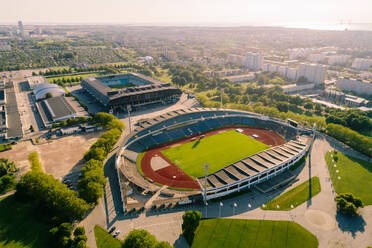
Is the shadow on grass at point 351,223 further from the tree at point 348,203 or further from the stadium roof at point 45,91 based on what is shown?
the stadium roof at point 45,91

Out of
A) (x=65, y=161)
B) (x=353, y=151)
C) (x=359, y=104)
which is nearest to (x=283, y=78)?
(x=359, y=104)

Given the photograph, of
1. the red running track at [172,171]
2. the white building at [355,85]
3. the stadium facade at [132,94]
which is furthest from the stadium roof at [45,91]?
the white building at [355,85]

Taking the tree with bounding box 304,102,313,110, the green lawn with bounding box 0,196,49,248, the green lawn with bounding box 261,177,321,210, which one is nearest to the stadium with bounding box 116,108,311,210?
the green lawn with bounding box 261,177,321,210

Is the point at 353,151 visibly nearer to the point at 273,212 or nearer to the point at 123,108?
the point at 273,212

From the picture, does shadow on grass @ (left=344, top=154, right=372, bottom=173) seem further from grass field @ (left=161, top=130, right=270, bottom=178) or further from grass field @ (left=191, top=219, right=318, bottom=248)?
grass field @ (left=191, top=219, right=318, bottom=248)

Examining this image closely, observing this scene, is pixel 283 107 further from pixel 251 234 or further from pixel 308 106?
pixel 251 234

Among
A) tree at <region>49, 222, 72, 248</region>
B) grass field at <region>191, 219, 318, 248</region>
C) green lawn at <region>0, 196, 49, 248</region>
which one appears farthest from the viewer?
green lawn at <region>0, 196, 49, 248</region>
